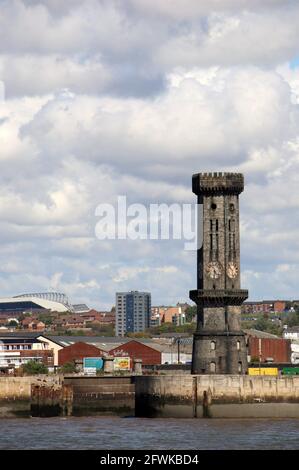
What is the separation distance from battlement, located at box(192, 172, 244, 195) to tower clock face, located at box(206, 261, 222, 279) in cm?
623

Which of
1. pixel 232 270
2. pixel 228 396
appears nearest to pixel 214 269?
pixel 232 270

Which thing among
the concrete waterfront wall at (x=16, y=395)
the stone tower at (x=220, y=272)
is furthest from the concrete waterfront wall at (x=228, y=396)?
the concrete waterfront wall at (x=16, y=395)

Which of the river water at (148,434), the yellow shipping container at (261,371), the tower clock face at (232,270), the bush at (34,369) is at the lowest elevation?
the river water at (148,434)

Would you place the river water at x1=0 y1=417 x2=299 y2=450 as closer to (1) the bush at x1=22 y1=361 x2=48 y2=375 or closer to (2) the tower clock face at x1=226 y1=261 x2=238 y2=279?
(2) the tower clock face at x1=226 y1=261 x2=238 y2=279

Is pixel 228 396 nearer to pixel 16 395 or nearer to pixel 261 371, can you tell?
pixel 261 371

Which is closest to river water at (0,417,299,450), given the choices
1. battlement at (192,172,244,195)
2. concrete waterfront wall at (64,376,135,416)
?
concrete waterfront wall at (64,376,135,416)

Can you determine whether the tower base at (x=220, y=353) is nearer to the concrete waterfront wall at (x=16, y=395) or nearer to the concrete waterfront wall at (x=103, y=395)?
the concrete waterfront wall at (x=103, y=395)

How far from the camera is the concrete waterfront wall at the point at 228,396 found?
117m

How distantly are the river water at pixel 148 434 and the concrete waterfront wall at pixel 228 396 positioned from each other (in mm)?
1365

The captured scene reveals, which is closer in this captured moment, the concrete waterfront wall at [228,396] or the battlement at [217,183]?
the concrete waterfront wall at [228,396]

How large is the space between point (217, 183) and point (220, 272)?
25.3ft

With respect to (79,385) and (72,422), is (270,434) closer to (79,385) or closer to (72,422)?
(72,422)

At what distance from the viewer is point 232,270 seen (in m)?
124
